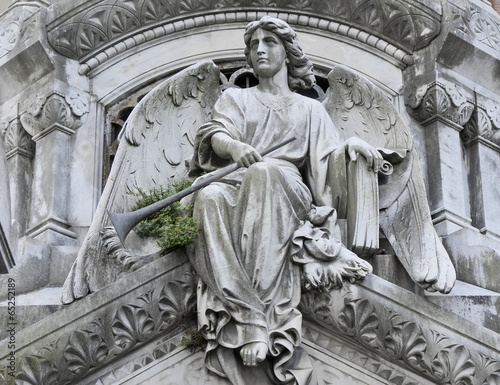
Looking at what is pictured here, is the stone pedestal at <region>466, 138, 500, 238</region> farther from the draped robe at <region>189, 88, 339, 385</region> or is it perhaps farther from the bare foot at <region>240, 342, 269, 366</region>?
the bare foot at <region>240, 342, 269, 366</region>

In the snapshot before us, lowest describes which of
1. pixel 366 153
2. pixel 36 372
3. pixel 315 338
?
pixel 36 372

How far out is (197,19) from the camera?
602 inches

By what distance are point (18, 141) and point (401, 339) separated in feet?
15.8

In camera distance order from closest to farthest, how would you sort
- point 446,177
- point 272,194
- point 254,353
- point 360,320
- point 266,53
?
point 254,353, point 360,320, point 272,194, point 266,53, point 446,177

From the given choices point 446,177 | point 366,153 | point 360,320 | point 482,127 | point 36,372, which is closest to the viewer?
point 36,372

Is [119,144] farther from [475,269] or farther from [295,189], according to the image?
[475,269]

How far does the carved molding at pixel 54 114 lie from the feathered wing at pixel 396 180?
99.2 inches

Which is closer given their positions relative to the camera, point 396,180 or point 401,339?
point 401,339

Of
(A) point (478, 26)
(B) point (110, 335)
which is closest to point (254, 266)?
(B) point (110, 335)

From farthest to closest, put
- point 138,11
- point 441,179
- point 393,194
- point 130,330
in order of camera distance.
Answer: point 138,11 < point 441,179 < point 393,194 < point 130,330

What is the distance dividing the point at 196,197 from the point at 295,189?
0.86 m

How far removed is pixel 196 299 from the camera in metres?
12.3

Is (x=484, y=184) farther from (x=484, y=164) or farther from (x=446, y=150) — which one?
(x=446, y=150)

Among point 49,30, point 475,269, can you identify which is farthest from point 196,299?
point 49,30
